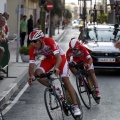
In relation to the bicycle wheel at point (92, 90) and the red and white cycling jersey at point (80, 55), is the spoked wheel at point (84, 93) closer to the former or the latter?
the bicycle wheel at point (92, 90)

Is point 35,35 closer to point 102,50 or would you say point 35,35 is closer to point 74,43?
point 74,43

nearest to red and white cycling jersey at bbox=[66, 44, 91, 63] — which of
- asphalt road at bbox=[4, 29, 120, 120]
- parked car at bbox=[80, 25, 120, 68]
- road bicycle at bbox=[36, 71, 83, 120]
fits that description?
asphalt road at bbox=[4, 29, 120, 120]

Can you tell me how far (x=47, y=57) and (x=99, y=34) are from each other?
959 cm

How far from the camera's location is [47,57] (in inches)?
350

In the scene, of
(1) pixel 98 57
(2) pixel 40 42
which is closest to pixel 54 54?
(2) pixel 40 42

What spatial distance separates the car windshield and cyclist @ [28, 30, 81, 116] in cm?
912

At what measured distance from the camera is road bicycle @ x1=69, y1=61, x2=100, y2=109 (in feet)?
34.2

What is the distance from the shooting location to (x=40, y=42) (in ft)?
27.5

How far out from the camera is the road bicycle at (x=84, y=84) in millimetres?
10414

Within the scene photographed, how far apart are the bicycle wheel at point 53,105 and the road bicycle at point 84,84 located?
203 centimetres

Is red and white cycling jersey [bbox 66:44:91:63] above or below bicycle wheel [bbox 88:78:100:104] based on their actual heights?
above

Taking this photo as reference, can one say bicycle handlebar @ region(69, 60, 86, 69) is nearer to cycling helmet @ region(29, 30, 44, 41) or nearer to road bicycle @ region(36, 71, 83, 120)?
road bicycle @ region(36, 71, 83, 120)

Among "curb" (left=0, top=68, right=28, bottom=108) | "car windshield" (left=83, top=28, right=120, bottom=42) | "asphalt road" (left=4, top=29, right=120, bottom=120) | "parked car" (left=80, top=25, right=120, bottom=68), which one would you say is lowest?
"asphalt road" (left=4, top=29, right=120, bottom=120)

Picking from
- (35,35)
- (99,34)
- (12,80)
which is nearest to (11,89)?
(12,80)
